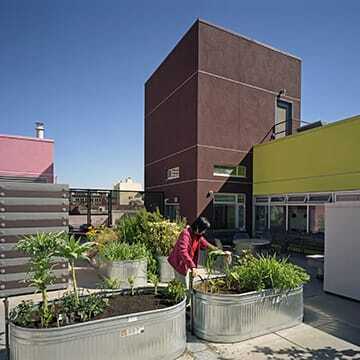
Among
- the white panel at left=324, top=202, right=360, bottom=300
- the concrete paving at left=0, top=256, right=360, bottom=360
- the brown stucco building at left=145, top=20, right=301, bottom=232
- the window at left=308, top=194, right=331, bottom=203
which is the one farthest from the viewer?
the brown stucco building at left=145, top=20, right=301, bottom=232

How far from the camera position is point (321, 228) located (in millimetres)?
10930

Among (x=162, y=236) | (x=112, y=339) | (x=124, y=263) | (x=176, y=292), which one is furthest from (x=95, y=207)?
(x=112, y=339)

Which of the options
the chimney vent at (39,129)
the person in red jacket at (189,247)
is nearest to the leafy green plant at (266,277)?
the person in red jacket at (189,247)

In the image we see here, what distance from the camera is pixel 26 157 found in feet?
46.5

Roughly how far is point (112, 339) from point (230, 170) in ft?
37.5

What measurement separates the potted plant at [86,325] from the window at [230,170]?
1009cm

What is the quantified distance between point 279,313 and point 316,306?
5.27 ft

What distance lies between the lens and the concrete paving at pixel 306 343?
3.72m

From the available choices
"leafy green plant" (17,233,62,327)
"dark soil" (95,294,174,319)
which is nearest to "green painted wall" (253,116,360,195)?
"dark soil" (95,294,174,319)

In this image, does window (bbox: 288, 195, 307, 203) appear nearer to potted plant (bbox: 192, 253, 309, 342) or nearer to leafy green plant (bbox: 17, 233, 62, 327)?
potted plant (bbox: 192, 253, 309, 342)

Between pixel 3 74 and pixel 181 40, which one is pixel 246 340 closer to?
pixel 3 74

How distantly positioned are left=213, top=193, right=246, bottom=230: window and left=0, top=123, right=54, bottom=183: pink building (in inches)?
319

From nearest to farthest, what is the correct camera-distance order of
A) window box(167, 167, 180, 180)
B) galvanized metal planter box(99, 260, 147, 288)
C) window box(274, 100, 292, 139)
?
galvanized metal planter box(99, 260, 147, 288) → window box(167, 167, 180, 180) → window box(274, 100, 292, 139)

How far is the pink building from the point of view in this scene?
13742 millimetres
